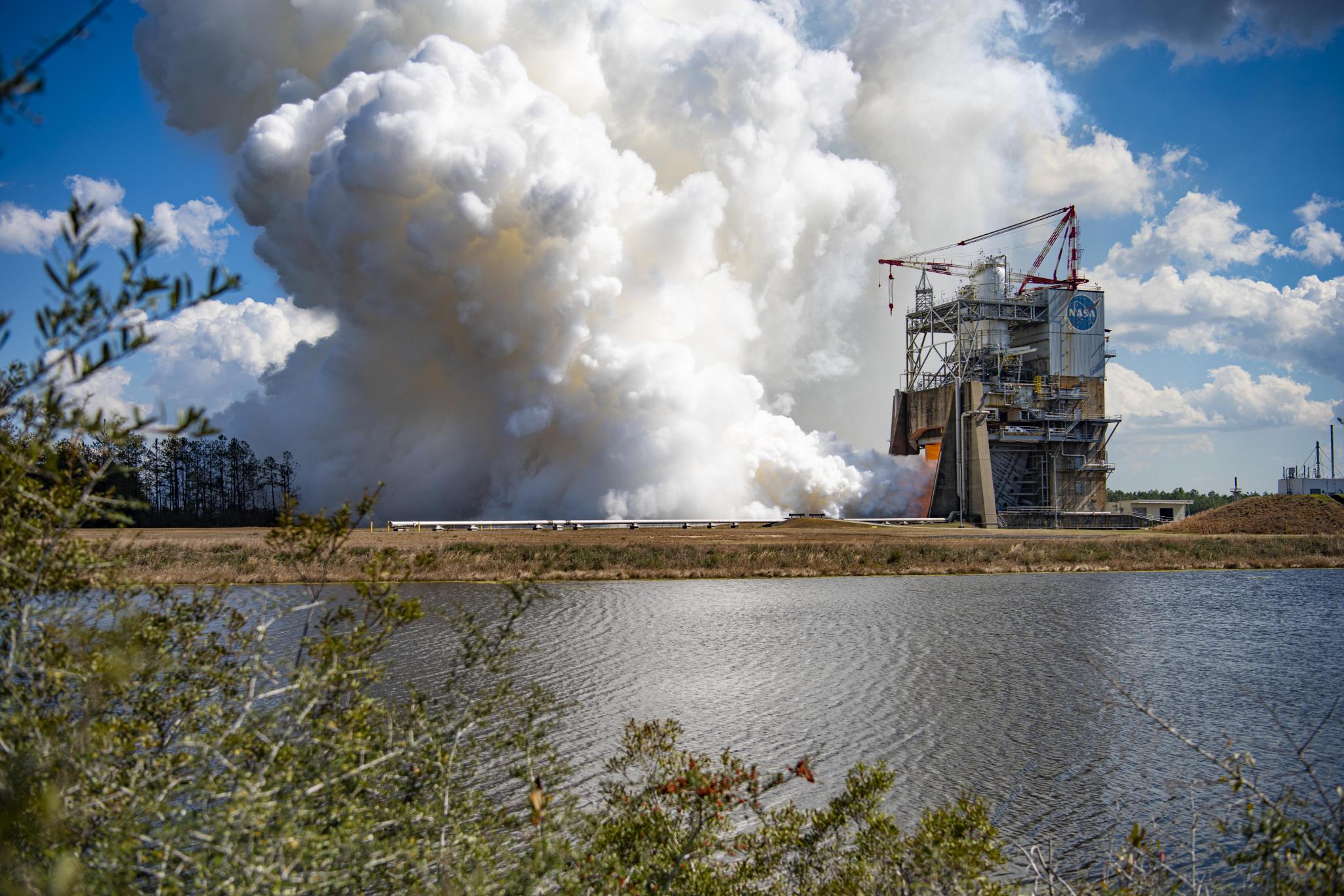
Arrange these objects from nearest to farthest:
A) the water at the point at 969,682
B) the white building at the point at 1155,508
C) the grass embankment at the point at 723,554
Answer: the water at the point at 969,682 < the grass embankment at the point at 723,554 < the white building at the point at 1155,508

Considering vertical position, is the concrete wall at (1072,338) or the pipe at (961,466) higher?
the concrete wall at (1072,338)

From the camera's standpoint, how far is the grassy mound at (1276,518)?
53.1 metres

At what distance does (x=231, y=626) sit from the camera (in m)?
6.60

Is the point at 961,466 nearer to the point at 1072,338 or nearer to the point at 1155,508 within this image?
the point at 1072,338

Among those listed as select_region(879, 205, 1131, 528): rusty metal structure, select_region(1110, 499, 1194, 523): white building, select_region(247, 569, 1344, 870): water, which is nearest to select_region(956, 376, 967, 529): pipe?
select_region(879, 205, 1131, 528): rusty metal structure

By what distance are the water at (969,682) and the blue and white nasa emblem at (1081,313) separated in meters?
37.0

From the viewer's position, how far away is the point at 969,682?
16234mm

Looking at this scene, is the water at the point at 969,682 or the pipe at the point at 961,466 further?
the pipe at the point at 961,466

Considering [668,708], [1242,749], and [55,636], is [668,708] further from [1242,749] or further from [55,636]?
[55,636]

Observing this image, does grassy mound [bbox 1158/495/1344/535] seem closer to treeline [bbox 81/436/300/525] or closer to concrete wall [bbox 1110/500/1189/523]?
concrete wall [bbox 1110/500/1189/523]

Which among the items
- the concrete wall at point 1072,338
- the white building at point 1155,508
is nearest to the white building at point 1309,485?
the white building at point 1155,508

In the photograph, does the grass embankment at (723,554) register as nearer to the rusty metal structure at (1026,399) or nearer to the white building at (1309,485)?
the rusty metal structure at (1026,399)

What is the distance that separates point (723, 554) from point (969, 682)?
20.9 meters

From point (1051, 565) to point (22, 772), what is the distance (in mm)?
38527
